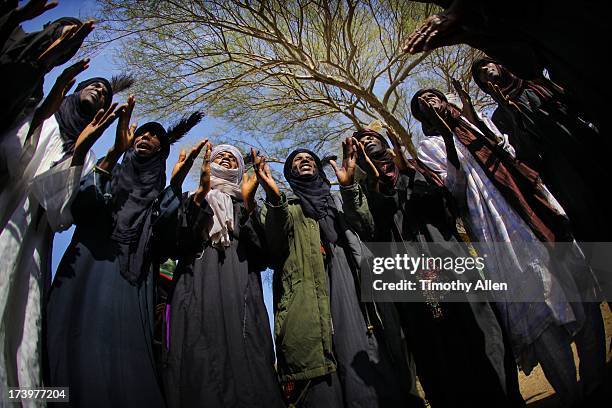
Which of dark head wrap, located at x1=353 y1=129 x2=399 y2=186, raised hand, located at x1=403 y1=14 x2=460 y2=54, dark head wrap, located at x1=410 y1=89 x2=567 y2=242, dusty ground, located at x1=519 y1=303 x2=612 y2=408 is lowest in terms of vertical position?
dusty ground, located at x1=519 y1=303 x2=612 y2=408

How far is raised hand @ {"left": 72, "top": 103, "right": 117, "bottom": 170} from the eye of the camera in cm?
Result: 229

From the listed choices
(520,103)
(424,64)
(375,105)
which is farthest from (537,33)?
(424,64)

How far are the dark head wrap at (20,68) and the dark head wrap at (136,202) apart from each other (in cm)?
60

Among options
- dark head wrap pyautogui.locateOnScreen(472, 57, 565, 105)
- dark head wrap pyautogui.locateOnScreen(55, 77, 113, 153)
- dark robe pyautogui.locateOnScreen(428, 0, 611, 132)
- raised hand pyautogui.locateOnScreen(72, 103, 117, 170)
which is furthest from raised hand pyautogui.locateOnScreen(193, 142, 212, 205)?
dark head wrap pyautogui.locateOnScreen(472, 57, 565, 105)

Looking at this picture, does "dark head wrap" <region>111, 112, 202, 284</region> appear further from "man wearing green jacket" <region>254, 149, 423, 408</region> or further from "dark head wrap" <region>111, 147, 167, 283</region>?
"man wearing green jacket" <region>254, 149, 423, 408</region>

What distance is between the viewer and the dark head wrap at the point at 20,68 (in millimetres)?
1962

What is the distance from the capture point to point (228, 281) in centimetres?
249

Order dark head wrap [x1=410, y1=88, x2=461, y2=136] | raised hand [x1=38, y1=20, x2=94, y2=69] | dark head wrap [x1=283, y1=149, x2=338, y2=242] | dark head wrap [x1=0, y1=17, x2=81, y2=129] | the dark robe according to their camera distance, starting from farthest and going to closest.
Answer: dark head wrap [x1=410, y1=88, x2=461, y2=136]
dark head wrap [x1=283, y1=149, x2=338, y2=242]
raised hand [x1=38, y1=20, x2=94, y2=69]
dark head wrap [x1=0, y1=17, x2=81, y2=129]
the dark robe

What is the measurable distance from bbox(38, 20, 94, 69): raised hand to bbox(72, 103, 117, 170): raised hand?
33cm

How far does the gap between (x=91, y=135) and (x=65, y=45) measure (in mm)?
462

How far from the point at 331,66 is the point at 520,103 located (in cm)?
483

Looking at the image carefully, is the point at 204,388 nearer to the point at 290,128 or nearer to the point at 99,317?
the point at 99,317

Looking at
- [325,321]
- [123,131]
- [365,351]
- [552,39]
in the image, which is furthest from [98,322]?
[552,39]

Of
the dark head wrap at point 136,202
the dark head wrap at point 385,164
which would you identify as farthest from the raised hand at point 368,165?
the dark head wrap at point 136,202
